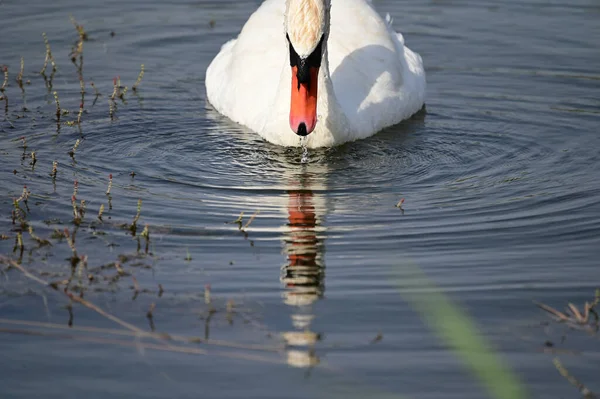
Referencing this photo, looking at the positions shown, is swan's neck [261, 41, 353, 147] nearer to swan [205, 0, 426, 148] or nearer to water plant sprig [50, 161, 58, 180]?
swan [205, 0, 426, 148]

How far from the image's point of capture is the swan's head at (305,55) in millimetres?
9008

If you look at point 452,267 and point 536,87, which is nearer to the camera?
point 452,267

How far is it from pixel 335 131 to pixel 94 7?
20.7 ft

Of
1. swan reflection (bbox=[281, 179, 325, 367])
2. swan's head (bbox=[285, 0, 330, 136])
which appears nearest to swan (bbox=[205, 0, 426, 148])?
swan's head (bbox=[285, 0, 330, 136])

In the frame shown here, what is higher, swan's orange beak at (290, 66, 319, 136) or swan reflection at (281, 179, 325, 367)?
swan's orange beak at (290, 66, 319, 136)

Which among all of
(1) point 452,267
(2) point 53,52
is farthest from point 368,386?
(2) point 53,52

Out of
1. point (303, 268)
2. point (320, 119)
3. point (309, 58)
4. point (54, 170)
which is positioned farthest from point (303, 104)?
point (303, 268)

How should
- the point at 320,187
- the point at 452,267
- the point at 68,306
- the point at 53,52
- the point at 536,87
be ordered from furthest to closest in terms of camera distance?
the point at 53,52
the point at 536,87
the point at 320,187
the point at 452,267
the point at 68,306

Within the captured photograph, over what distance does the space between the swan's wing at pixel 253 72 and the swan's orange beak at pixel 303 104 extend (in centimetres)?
112

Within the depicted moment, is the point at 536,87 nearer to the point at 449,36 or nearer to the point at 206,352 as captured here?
the point at 449,36

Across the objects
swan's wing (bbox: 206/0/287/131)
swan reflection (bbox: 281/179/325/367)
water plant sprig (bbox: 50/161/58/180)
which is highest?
swan's wing (bbox: 206/0/287/131)

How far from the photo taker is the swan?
29.9 feet

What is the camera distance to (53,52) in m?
13.1

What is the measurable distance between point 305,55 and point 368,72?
1772 mm
